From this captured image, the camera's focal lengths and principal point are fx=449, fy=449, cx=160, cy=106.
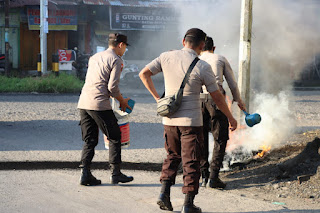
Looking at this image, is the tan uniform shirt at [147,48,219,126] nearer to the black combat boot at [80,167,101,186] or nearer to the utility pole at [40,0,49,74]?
the black combat boot at [80,167,101,186]

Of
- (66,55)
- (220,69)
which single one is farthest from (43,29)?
(220,69)

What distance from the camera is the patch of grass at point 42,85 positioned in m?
15.4

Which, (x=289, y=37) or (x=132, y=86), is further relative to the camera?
(x=132, y=86)

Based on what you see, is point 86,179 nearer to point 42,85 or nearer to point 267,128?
point 267,128

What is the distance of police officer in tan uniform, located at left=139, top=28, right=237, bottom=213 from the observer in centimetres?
417

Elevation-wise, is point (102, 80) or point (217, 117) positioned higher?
point (102, 80)

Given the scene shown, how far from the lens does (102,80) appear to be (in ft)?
16.6

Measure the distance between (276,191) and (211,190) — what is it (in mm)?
726

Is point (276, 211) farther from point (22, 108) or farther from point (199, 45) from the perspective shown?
point (22, 108)

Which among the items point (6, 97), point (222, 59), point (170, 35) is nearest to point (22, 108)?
point (6, 97)

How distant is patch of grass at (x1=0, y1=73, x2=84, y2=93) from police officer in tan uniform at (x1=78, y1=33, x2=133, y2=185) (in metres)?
10.6

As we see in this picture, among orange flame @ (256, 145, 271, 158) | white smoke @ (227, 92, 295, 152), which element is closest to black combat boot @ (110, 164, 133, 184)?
white smoke @ (227, 92, 295, 152)

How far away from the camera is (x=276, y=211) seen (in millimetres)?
4285

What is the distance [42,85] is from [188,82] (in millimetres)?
12078
